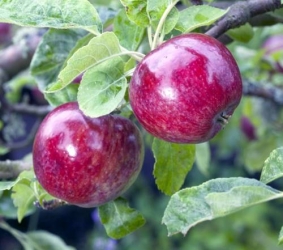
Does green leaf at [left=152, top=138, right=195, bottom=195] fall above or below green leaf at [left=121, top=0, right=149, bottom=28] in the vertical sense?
below

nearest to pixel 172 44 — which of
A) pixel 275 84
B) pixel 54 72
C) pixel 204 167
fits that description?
pixel 54 72

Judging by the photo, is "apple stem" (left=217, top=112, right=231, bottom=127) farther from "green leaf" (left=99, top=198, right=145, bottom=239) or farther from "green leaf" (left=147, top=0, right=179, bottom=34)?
"green leaf" (left=99, top=198, right=145, bottom=239)

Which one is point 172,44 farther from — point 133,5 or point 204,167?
point 204,167

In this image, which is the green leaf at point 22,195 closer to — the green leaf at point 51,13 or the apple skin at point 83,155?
the apple skin at point 83,155

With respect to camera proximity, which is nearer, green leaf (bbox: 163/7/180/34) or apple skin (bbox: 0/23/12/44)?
green leaf (bbox: 163/7/180/34)

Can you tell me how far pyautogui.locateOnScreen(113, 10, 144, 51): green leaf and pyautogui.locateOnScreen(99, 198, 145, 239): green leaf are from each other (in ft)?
0.71

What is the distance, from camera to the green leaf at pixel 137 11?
2.41ft

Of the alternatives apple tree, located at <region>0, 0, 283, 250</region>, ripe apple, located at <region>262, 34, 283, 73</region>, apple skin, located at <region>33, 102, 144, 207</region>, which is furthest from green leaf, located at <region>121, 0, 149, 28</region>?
ripe apple, located at <region>262, 34, 283, 73</region>

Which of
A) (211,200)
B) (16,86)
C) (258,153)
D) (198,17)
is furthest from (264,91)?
(211,200)

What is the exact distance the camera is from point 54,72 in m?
1.02

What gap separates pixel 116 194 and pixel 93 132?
0.29 feet

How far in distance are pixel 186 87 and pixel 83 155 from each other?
17 centimetres

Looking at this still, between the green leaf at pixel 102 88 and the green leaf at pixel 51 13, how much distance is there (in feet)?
0.16

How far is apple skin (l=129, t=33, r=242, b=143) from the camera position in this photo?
66 centimetres
